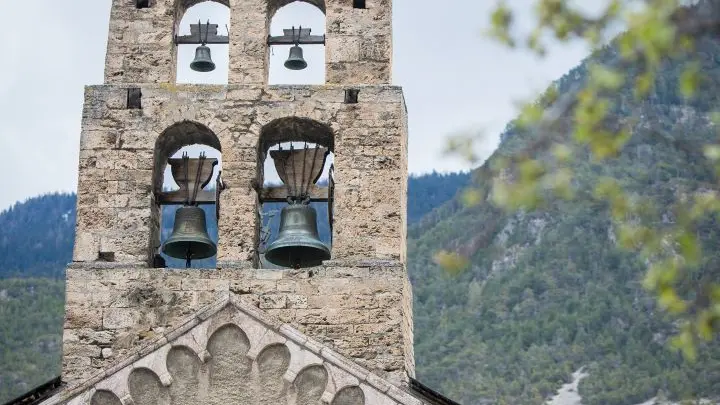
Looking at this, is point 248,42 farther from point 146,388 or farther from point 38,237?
point 38,237

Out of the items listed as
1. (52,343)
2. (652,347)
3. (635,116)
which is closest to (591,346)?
(652,347)

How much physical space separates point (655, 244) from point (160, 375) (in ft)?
23.0

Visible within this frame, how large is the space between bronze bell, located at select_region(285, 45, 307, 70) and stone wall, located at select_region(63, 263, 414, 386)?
8.59 feet

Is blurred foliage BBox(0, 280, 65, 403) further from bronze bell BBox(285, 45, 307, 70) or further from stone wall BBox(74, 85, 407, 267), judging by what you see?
stone wall BBox(74, 85, 407, 267)

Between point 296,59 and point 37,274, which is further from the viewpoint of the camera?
point 37,274

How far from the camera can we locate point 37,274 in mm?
47438

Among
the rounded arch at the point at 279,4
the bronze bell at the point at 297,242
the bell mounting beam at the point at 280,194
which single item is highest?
the rounded arch at the point at 279,4

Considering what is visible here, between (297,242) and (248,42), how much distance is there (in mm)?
2211

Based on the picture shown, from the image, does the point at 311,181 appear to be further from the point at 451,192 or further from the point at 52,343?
the point at 451,192

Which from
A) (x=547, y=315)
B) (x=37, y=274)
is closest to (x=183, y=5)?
(x=37, y=274)

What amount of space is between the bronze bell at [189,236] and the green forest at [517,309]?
778 inches

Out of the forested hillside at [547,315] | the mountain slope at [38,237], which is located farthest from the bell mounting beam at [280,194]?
the mountain slope at [38,237]

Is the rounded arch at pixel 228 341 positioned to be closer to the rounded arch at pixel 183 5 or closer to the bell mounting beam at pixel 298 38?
the bell mounting beam at pixel 298 38

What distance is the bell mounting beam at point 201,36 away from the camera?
16.4m
